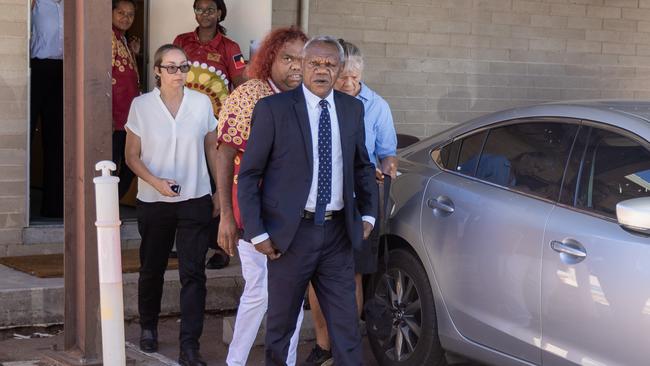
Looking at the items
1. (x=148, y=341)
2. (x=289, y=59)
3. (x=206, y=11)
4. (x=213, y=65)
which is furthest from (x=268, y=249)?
(x=206, y=11)

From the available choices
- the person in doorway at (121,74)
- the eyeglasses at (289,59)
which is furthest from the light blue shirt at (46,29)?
the eyeglasses at (289,59)

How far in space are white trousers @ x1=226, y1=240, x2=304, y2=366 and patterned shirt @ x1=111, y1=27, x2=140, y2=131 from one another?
2.80 m

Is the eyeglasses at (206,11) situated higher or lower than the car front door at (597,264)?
higher

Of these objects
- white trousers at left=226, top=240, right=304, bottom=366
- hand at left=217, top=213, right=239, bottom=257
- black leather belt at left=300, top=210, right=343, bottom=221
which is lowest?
white trousers at left=226, top=240, right=304, bottom=366

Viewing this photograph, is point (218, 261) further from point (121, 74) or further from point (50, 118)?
point (50, 118)

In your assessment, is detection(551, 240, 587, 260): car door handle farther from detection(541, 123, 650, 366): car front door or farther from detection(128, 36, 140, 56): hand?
detection(128, 36, 140, 56): hand

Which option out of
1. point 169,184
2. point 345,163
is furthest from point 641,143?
point 169,184

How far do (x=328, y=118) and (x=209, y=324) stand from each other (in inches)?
111

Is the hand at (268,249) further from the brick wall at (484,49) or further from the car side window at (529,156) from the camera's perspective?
the brick wall at (484,49)

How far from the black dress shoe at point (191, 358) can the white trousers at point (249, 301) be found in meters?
0.58

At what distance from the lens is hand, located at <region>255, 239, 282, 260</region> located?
4.79 metres

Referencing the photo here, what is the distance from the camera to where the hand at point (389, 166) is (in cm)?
601

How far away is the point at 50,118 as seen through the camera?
8.48 m

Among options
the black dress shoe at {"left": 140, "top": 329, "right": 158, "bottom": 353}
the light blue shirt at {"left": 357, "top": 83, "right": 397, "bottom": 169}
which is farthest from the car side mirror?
the black dress shoe at {"left": 140, "top": 329, "right": 158, "bottom": 353}
